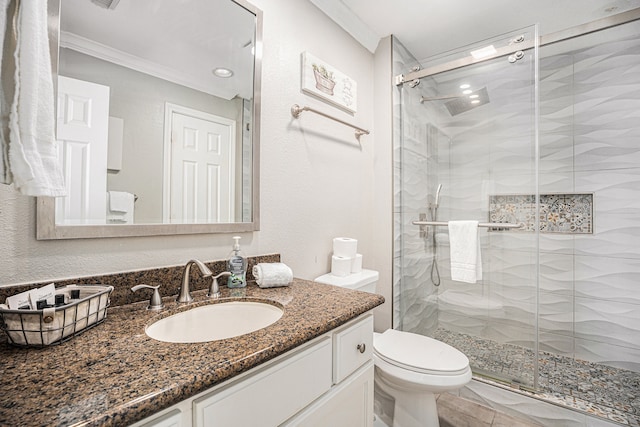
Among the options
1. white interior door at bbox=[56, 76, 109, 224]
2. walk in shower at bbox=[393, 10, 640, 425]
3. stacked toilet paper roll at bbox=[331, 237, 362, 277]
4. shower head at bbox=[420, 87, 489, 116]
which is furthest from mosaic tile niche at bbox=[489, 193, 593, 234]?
white interior door at bbox=[56, 76, 109, 224]

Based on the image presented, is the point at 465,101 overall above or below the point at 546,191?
above

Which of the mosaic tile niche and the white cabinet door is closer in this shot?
the white cabinet door

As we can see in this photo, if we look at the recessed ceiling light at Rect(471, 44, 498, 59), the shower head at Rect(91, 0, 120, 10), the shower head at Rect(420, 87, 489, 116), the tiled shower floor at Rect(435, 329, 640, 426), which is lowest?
the tiled shower floor at Rect(435, 329, 640, 426)

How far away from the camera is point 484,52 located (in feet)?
6.08

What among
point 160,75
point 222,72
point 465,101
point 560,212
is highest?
point 465,101

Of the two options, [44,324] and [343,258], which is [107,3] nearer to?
[44,324]

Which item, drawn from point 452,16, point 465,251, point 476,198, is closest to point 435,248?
point 465,251

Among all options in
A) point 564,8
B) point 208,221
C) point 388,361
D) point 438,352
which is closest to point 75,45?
point 208,221

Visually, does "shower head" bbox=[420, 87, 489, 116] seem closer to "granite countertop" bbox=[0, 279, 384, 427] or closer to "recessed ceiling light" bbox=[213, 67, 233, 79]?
"recessed ceiling light" bbox=[213, 67, 233, 79]

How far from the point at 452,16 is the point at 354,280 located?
6.14ft

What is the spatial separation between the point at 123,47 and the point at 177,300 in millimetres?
862

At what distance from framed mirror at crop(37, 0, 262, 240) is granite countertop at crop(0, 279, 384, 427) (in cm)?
34

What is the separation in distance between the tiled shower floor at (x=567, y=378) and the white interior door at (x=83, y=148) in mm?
2130

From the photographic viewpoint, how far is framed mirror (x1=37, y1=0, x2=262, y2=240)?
2.84 ft
